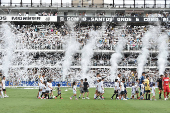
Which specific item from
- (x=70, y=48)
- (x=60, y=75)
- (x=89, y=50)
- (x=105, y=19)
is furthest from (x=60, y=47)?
(x=105, y=19)

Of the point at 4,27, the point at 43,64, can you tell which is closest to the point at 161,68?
the point at 43,64

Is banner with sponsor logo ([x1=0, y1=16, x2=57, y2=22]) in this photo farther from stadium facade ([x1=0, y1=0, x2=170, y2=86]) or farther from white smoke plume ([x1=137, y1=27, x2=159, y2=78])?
white smoke plume ([x1=137, y1=27, x2=159, y2=78])

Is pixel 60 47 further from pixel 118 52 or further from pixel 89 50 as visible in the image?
pixel 118 52

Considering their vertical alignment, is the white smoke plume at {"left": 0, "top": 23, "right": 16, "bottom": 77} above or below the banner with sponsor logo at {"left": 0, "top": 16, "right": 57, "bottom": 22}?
below

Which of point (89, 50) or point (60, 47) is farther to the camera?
Result: point (60, 47)

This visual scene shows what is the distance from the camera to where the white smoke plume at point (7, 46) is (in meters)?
41.2

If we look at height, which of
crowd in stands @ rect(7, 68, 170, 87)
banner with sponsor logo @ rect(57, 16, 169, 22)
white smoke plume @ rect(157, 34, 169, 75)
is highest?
banner with sponsor logo @ rect(57, 16, 169, 22)

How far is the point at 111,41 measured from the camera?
1937 inches

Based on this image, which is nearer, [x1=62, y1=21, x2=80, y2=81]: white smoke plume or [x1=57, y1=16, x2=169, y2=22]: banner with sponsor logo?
[x1=62, y1=21, x2=80, y2=81]: white smoke plume

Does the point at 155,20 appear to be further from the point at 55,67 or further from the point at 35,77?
the point at 35,77

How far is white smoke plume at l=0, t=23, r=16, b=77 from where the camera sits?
41219mm

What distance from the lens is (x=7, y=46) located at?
45.9 meters

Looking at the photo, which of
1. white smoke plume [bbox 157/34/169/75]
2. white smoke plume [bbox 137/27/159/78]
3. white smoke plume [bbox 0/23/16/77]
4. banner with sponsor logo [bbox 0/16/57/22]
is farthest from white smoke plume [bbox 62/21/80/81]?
white smoke plume [bbox 157/34/169/75]

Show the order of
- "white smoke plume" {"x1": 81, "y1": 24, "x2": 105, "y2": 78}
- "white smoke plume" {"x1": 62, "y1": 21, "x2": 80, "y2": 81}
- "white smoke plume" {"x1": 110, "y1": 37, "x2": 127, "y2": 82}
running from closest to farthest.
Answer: "white smoke plume" {"x1": 81, "y1": 24, "x2": 105, "y2": 78}
"white smoke plume" {"x1": 62, "y1": 21, "x2": 80, "y2": 81}
"white smoke plume" {"x1": 110, "y1": 37, "x2": 127, "y2": 82}
